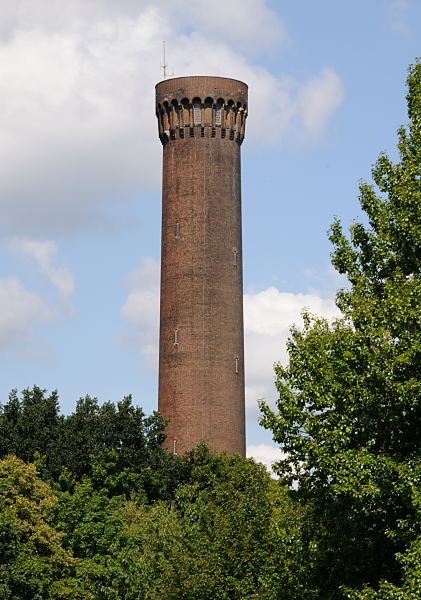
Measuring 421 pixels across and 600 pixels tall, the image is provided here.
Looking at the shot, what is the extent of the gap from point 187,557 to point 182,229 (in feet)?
111

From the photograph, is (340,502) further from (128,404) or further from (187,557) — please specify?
(128,404)

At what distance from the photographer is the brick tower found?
67000mm

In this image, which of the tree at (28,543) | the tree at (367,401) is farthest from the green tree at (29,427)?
the tree at (367,401)

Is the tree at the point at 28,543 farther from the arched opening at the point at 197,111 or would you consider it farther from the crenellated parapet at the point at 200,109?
the arched opening at the point at 197,111

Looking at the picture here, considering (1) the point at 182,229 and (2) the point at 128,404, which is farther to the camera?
(1) the point at 182,229

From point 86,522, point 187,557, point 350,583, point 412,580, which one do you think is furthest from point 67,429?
point 412,580

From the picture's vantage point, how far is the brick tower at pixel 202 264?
220ft

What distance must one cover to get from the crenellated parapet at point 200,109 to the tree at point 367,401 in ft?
135

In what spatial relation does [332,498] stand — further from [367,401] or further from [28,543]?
[28,543]

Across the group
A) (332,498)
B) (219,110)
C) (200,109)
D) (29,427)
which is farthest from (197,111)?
(332,498)

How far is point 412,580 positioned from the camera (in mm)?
23672

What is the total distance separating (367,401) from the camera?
2559 cm

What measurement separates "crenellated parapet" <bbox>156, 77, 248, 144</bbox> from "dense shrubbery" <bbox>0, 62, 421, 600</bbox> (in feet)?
96.3

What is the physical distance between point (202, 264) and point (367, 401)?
43365 millimetres
